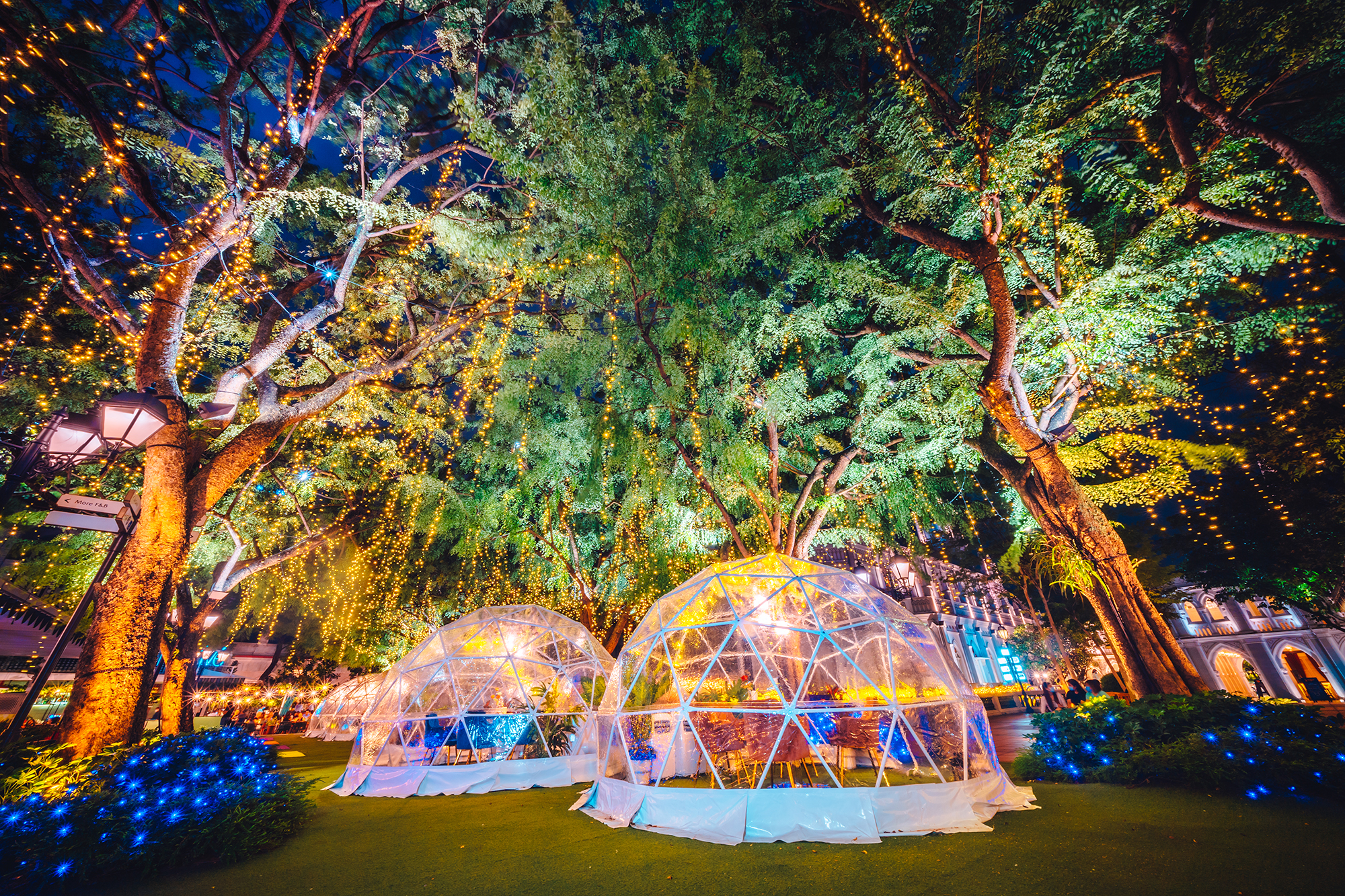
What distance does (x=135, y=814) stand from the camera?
4062 millimetres

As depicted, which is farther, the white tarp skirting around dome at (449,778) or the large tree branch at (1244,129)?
the white tarp skirting around dome at (449,778)

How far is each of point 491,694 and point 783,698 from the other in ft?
21.8

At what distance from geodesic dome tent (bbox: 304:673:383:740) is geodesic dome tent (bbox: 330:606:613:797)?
11714 millimetres

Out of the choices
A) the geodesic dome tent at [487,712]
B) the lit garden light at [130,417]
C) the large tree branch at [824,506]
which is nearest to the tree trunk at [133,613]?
the lit garden light at [130,417]

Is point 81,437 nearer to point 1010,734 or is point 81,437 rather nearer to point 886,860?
point 886,860

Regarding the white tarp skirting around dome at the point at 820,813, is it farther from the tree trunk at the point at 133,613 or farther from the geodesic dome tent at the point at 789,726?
the tree trunk at the point at 133,613

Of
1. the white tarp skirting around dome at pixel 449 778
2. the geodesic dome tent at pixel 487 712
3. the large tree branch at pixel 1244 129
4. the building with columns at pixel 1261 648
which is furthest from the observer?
the building with columns at pixel 1261 648

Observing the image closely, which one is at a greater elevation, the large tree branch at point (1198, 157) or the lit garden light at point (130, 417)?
the large tree branch at point (1198, 157)

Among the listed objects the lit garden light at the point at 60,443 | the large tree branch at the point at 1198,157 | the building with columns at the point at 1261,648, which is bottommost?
the lit garden light at the point at 60,443

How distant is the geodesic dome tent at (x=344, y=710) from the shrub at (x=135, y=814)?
48.4ft

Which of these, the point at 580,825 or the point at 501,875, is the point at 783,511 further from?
the point at 501,875

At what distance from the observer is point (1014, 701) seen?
25109 mm

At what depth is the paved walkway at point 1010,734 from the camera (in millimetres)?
9040

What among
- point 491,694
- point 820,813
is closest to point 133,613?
point 491,694
